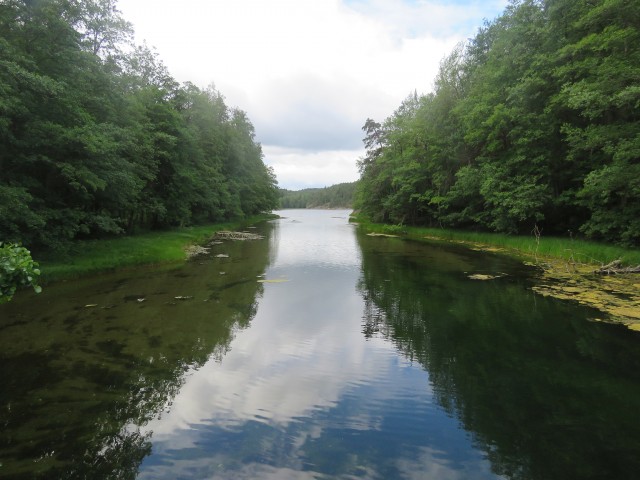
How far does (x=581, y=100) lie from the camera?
17797 mm

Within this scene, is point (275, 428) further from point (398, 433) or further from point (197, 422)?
point (398, 433)

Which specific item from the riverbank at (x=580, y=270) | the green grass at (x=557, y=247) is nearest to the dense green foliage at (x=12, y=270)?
the riverbank at (x=580, y=270)

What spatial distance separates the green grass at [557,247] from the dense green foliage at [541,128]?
863 mm

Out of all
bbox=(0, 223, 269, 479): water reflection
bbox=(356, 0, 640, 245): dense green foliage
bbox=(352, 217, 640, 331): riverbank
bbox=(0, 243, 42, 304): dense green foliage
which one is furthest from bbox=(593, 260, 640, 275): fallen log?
bbox=(0, 243, 42, 304): dense green foliage

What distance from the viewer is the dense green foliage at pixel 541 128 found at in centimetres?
1825

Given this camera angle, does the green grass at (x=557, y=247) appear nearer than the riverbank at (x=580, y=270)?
No

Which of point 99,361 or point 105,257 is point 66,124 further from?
point 99,361

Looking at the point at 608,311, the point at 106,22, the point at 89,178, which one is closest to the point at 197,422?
the point at 608,311

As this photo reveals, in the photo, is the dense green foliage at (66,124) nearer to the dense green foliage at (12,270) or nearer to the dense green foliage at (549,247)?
the dense green foliage at (12,270)

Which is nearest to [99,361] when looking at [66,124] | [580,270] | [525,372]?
[525,372]

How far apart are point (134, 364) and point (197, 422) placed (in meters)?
2.74

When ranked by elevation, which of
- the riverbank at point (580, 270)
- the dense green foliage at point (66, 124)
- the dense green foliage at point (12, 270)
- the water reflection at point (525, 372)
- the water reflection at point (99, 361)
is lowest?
the water reflection at point (99, 361)

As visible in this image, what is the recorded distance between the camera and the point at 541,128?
82.5 ft

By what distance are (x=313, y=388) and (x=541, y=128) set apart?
25.9 m
